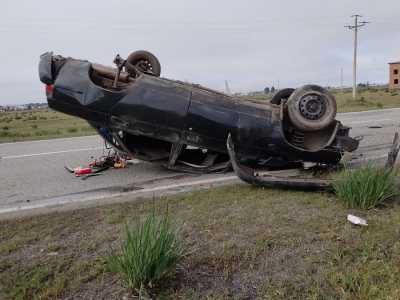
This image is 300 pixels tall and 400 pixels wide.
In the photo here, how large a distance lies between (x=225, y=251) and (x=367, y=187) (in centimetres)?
155

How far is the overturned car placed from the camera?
15.2 feet

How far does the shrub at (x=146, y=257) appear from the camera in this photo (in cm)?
198

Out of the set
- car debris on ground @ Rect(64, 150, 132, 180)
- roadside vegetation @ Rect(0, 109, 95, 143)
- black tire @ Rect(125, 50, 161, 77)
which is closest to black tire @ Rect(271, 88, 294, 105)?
black tire @ Rect(125, 50, 161, 77)

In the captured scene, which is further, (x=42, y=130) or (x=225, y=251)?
(x=42, y=130)

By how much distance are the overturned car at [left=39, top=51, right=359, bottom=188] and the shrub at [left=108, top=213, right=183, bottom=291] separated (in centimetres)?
268

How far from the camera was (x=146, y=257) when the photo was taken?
1.98 metres

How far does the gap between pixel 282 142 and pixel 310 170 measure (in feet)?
1.97

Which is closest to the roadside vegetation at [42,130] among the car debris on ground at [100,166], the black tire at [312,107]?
the car debris on ground at [100,166]

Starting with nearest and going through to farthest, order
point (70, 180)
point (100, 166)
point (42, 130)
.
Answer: point (70, 180)
point (100, 166)
point (42, 130)

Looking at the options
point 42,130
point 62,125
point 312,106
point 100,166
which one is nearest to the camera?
point 312,106

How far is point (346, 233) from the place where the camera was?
Result: 275 centimetres

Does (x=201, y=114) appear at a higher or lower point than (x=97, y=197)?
higher

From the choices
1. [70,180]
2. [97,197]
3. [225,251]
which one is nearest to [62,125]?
[70,180]

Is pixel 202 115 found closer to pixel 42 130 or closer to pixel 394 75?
pixel 42 130
